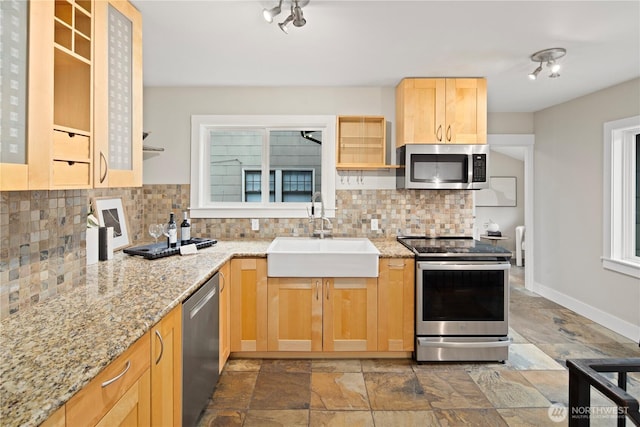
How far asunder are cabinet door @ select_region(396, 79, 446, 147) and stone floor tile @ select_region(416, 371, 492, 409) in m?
1.88

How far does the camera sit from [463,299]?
2939 mm

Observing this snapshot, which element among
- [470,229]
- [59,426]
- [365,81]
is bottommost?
[59,426]

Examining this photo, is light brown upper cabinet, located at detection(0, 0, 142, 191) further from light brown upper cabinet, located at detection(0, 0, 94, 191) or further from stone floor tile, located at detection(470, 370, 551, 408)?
stone floor tile, located at detection(470, 370, 551, 408)

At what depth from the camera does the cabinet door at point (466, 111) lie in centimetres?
333

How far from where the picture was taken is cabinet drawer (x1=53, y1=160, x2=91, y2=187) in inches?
54.6

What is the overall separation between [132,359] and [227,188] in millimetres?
2692

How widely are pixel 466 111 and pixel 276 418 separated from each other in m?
2.81

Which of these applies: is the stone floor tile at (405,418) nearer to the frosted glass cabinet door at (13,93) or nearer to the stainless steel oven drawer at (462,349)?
the stainless steel oven drawer at (462,349)

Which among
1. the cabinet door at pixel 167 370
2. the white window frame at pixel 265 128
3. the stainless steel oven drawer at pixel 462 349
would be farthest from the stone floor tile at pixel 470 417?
the white window frame at pixel 265 128

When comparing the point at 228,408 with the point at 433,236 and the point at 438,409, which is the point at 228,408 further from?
the point at 433,236

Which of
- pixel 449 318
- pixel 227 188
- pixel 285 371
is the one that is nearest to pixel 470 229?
pixel 449 318

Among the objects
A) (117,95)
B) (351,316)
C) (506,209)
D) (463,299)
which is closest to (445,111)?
(463,299)

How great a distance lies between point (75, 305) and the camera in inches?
62.7

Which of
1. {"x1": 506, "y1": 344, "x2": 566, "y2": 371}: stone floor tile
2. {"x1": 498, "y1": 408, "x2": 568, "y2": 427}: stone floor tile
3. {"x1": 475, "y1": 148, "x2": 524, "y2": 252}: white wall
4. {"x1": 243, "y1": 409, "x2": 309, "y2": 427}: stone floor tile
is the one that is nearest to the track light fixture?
{"x1": 243, "y1": 409, "x2": 309, "y2": 427}: stone floor tile
